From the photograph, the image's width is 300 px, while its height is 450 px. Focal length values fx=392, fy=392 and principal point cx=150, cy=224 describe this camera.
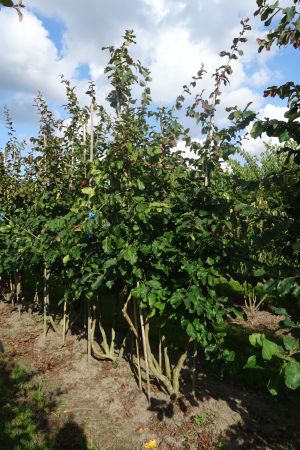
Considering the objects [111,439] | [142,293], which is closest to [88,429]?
[111,439]

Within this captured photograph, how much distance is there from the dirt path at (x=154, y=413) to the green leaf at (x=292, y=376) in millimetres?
2529

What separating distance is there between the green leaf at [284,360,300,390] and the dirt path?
2.53 m

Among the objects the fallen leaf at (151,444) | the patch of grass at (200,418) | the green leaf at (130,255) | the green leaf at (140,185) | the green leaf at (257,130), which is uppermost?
the green leaf at (257,130)

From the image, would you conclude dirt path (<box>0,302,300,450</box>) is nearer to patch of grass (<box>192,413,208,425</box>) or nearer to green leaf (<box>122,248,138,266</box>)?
patch of grass (<box>192,413,208,425</box>)

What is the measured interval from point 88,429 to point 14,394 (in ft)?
4.23

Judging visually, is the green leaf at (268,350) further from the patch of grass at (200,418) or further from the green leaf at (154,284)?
the patch of grass at (200,418)

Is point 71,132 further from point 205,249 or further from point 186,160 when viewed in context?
point 205,249

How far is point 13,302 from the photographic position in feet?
27.5

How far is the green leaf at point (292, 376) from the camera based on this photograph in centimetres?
165

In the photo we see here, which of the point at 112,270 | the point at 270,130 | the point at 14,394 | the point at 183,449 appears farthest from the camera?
the point at 14,394

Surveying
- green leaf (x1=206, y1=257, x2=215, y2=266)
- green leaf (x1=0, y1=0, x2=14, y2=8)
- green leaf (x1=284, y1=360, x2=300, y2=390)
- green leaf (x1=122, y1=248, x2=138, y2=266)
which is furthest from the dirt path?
green leaf (x1=0, y1=0, x2=14, y2=8)

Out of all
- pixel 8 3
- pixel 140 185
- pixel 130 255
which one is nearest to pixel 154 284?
pixel 130 255

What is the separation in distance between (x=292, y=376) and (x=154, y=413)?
3.04m

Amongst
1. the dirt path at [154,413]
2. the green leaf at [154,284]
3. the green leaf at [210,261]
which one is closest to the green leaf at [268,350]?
the green leaf at [210,261]
